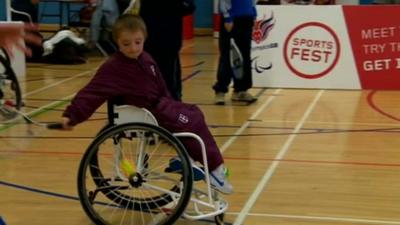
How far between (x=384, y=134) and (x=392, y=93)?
1893 millimetres

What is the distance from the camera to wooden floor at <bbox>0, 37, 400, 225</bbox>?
12.9 feet

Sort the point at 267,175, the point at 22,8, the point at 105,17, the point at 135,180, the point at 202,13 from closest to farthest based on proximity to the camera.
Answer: the point at 135,180, the point at 267,175, the point at 105,17, the point at 22,8, the point at 202,13

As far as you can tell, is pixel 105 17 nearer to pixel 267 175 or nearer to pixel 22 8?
pixel 22 8

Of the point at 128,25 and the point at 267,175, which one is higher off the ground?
the point at 128,25

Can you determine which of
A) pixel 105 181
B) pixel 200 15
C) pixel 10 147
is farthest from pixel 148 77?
pixel 200 15

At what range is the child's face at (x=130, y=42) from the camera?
3530 millimetres

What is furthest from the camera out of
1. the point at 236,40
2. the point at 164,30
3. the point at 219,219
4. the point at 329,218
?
the point at 236,40

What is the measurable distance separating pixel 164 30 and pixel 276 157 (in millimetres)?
1171

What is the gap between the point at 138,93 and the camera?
11.5 feet

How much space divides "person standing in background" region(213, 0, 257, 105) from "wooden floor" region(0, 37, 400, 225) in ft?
0.61

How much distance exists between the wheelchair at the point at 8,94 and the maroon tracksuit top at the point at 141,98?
8.67ft

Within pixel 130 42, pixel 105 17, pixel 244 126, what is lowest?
pixel 244 126

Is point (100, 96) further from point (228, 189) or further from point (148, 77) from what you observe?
point (228, 189)

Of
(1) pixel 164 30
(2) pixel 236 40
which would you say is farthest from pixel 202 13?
(1) pixel 164 30
